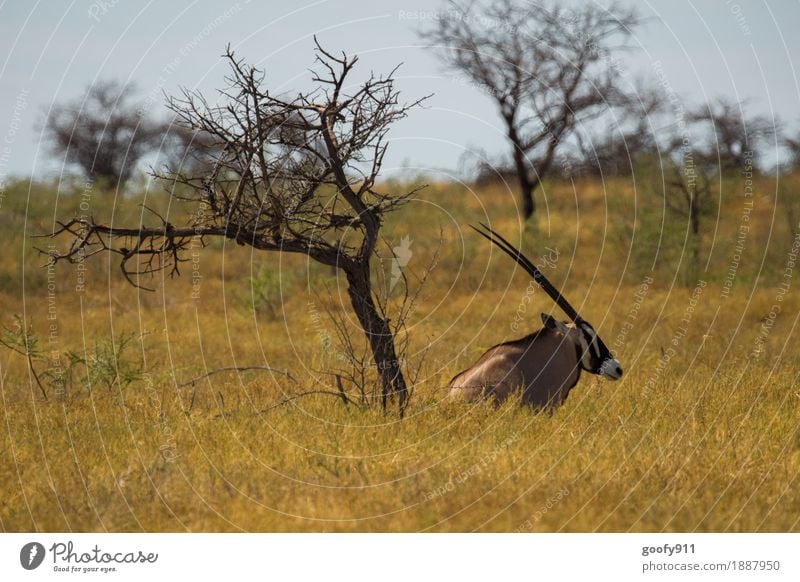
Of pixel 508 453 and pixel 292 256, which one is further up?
pixel 292 256

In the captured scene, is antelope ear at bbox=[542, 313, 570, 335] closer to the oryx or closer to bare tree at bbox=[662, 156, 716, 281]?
the oryx

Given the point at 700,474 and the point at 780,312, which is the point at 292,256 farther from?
the point at 700,474

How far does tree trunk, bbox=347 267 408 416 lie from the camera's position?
26.7ft

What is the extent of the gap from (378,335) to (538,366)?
121 cm

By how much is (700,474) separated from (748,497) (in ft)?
1.25

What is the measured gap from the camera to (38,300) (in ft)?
57.3

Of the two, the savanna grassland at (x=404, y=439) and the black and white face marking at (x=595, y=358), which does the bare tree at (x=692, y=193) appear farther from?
the black and white face marking at (x=595, y=358)

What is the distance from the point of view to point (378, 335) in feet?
26.8

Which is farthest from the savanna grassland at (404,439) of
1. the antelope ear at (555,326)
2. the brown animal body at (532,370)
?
the antelope ear at (555,326)

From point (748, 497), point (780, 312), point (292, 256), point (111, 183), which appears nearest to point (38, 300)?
point (292, 256)

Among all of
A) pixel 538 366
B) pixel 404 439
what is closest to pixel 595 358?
pixel 538 366

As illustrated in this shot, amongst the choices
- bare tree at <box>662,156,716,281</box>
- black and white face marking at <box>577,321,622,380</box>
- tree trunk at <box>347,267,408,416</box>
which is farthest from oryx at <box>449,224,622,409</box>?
bare tree at <box>662,156,716,281</box>

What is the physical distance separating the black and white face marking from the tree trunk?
1.37 metres
